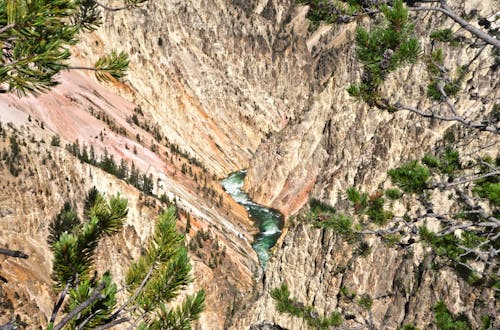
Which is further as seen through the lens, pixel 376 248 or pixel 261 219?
pixel 261 219

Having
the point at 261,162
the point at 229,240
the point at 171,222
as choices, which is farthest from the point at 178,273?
the point at 261,162

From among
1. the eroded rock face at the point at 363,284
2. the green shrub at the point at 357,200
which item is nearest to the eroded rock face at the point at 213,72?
the eroded rock face at the point at 363,284

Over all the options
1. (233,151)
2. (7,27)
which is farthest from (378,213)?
(233,151)

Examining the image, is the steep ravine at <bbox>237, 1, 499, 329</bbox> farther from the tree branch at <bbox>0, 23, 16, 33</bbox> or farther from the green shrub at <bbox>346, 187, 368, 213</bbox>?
the tree branch at <bbox>0, 23, 16, 33</bbox>

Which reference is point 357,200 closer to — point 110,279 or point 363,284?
point 110,279

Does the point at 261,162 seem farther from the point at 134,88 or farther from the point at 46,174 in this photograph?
the point at 46,174

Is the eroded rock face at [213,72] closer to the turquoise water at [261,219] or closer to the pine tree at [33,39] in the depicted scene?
the turquoise water at [261,219]

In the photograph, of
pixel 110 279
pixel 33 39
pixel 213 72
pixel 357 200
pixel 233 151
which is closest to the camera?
pixel 33 39
